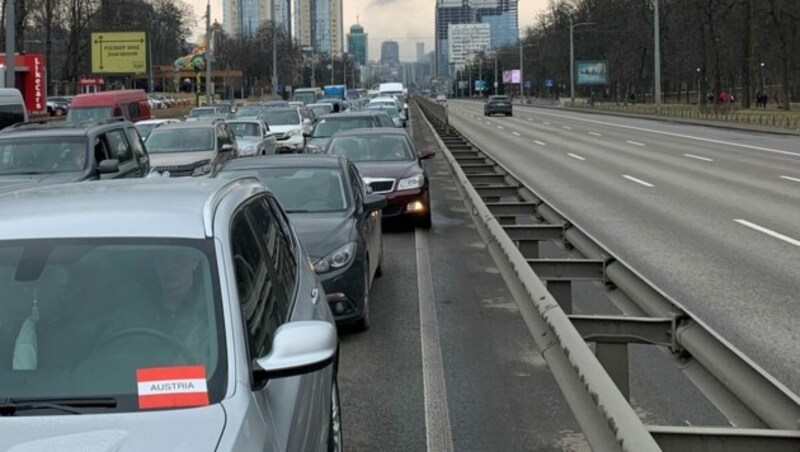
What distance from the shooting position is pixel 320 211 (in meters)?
8.74

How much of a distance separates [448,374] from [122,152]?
9.05m

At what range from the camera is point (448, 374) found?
21.7 feet

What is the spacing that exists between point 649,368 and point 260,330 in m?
4.01

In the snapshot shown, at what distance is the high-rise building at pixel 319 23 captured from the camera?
465 ft

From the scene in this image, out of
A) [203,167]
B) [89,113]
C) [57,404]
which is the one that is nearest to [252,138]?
[203,167]

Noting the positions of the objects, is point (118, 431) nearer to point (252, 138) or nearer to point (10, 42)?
point (252, 138)

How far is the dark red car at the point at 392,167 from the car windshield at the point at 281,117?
17.3 meters

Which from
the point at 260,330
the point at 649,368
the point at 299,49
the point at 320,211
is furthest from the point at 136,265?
the point at 299,49

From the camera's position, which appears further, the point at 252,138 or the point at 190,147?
the point at 252,138

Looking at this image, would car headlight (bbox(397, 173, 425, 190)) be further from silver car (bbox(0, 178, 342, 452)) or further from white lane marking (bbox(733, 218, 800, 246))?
silver car (bbox(0, 178, 342, 452))

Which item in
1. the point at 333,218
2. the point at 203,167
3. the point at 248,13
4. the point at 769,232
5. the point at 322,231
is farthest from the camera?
the point at 248,13

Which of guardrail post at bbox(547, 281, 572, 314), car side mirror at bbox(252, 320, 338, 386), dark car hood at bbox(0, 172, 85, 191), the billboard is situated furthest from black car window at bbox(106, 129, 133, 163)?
the billboard

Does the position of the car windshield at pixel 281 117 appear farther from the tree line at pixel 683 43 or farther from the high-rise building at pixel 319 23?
the high-rise building at pixel 319 23

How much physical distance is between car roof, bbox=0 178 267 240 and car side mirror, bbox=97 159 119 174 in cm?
894
